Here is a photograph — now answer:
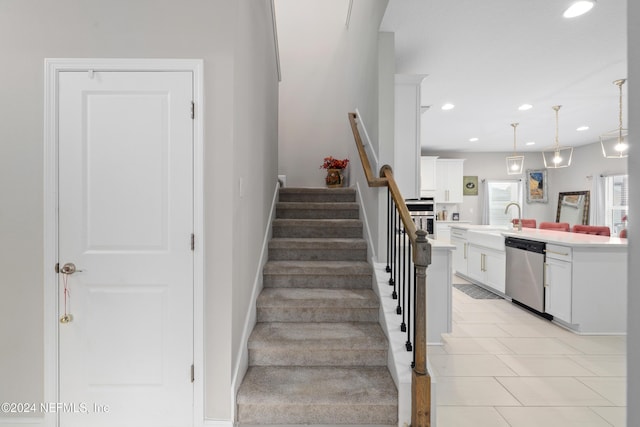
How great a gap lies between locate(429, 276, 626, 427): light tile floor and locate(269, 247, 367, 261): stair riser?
1.17 m

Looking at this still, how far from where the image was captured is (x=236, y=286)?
1.92 metres

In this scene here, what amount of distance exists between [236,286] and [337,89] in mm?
4008

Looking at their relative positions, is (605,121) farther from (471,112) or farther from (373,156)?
(373,156)

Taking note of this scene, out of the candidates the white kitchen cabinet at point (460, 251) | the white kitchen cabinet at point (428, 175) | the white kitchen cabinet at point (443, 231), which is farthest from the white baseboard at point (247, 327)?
the white kitchen cabinet at point (443, 231)

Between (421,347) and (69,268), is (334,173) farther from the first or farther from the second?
(69,268)

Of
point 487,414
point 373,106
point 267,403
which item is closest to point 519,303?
point 487,414

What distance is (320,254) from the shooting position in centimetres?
301

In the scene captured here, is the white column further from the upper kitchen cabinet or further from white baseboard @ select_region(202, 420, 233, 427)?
the upper kitchen cabinet

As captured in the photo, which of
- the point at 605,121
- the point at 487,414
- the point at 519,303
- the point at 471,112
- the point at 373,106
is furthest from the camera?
the point at 605,121

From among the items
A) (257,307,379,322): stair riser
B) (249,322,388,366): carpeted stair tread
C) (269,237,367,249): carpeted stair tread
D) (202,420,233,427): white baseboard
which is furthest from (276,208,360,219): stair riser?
(202,420,233,427): white baseboard

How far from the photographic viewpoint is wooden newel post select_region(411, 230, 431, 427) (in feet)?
5.74

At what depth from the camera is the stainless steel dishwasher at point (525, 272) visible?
3938 millimetres

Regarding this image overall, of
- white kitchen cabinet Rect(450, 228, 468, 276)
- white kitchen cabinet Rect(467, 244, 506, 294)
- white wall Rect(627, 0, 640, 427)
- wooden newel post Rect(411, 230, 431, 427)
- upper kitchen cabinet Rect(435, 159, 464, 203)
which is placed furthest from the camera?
upper kitchen cabinet Rect(435, 159, 464, 203)

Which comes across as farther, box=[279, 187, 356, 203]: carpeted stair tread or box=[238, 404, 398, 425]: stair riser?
box=[279, 187, 356, 203]: carpeted stair tread
